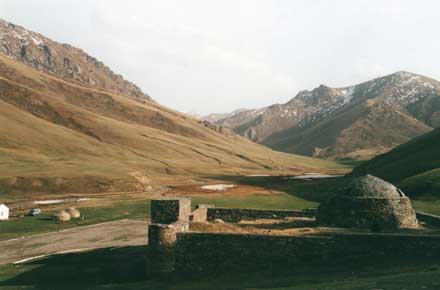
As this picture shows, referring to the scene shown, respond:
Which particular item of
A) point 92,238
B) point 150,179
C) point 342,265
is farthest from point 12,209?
point 342,265

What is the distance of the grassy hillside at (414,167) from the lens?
74000 millimetres

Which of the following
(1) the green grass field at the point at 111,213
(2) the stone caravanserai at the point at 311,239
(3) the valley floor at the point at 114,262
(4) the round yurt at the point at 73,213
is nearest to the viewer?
(3) the valley floor at the point at 114,262

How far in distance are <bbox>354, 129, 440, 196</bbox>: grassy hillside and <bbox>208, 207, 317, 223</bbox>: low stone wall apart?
3146cm

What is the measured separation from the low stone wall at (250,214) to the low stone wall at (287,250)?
15958mm

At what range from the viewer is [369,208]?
3566cm

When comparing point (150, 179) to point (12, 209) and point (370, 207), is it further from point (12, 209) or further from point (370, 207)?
point (370, 207)

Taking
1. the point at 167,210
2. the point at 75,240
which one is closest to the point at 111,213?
the point at 75,240

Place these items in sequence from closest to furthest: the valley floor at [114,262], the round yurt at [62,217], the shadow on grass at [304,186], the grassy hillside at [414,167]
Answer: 1. the valley floor at [114,262]
2. the round yurt at [62,217]
3. the grassy hillside at [414,167]
4. the shadow on grass at [304,186]

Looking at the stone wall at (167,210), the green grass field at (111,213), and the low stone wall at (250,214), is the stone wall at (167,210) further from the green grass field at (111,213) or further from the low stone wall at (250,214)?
the green grass field at (111,213)

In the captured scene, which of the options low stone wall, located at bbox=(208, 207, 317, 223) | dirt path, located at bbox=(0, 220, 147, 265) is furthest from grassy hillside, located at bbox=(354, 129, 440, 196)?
dirt path, located at bbox=(0, 220, 147, 265)

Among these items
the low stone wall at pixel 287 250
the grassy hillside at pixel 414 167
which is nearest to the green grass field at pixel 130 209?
the grassy hillside at pixel 414 167

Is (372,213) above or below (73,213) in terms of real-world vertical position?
above

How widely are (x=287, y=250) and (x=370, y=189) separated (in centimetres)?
1068

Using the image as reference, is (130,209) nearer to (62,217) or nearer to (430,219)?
(62,217)
